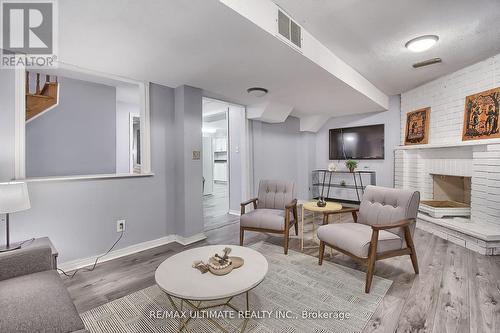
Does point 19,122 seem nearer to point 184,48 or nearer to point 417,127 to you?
point 184,48

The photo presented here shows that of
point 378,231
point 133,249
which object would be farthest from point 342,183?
point 133,249

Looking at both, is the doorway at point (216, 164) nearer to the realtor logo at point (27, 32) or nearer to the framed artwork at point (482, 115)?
the realtor logo at point (27, 32)

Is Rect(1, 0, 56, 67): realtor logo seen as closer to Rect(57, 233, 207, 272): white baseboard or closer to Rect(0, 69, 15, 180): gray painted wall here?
Rect(0, 69, 15, 180): gray painted wall

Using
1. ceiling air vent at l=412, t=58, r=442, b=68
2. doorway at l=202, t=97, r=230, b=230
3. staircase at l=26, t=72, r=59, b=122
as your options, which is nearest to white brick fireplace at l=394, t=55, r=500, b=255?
ceiling air vent at l=412, t=58, r=442, b=68

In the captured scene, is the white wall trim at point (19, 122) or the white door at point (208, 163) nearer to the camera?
the white wall trim at point (19, 122)

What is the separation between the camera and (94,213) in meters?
2.61

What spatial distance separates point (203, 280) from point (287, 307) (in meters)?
0.78

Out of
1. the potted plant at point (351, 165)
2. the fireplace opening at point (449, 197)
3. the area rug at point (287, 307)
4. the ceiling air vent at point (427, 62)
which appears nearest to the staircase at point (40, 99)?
the area rug at point (287, 307)

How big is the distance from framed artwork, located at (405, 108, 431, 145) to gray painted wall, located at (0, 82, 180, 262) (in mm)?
4386

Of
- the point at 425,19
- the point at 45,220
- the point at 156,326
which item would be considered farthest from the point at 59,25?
the point at 425,19

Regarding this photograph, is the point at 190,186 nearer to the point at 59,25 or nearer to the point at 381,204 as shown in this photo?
the point at 59,25

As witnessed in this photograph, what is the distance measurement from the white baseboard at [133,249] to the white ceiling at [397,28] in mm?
2929

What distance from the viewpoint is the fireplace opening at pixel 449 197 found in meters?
3.56

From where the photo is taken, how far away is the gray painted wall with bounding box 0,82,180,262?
2.25 metres
